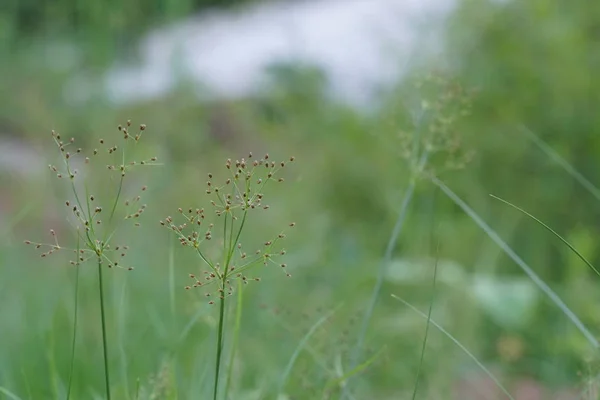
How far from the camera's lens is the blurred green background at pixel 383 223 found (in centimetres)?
183

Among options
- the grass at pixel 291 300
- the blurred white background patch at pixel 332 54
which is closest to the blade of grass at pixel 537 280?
the grass at pixel 291 300

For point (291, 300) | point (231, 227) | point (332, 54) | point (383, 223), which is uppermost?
point (332, 54)

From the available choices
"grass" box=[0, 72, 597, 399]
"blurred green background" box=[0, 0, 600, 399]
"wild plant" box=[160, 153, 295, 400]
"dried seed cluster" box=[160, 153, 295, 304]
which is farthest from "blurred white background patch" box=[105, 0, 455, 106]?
"dried seed cluster" box=[160, 153, 295, 304]

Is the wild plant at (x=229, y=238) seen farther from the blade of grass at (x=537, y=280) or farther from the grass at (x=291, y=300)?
the blade of grass at (x=537, y=280)

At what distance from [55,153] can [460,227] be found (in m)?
1.31

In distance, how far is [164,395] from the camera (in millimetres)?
1160

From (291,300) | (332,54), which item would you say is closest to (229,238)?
(291,300)

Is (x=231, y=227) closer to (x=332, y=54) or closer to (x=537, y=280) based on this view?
(x=537, y=280)

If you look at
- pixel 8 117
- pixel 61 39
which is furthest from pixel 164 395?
pixel 61 39

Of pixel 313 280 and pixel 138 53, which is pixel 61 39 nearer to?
pixel 138 53

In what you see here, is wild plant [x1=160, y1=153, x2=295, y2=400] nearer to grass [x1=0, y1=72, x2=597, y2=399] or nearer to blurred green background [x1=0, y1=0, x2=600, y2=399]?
grass [x1=0, y1=72, x2=597, y2=399]

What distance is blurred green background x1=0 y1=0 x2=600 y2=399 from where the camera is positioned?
183 cm

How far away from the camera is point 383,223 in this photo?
3.28 m

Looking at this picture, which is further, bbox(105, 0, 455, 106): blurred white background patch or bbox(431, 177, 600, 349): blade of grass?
bbox(105, 0, 455, 106): blurred white background patch
